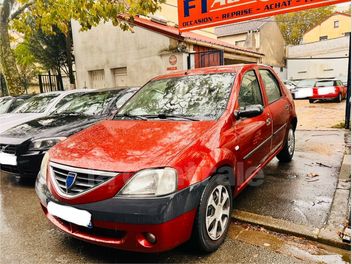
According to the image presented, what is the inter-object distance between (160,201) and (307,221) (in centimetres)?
181

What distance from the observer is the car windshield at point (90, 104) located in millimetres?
5558

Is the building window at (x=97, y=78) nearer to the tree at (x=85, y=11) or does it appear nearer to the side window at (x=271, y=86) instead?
the tree at (x=85, y=11)

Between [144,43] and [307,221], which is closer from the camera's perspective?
[307,221]

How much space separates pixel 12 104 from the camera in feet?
27.1

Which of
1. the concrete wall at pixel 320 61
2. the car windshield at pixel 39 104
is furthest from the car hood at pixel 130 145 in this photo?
the concrete wall at pixel 320 61

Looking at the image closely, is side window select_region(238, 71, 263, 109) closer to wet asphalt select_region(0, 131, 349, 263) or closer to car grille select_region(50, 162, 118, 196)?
wet asphalt select_region(0, 131, 349, 263)

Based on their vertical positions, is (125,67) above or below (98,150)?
above

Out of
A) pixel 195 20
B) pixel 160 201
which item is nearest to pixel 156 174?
pixel 160 201

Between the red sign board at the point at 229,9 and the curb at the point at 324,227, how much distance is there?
3269 mm

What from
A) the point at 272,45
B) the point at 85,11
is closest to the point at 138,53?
the point at 85,11

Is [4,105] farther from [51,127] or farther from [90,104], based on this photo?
[51,127]

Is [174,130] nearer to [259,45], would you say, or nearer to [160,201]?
[160,201]

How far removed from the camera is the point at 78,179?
2.41m

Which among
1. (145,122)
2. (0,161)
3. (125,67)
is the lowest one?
(0,161)
